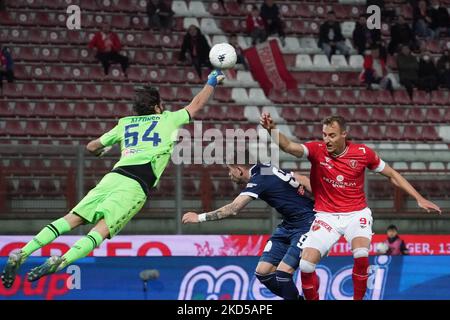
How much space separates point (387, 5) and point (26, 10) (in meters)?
8.64

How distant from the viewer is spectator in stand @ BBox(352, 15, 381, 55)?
25.4 metres

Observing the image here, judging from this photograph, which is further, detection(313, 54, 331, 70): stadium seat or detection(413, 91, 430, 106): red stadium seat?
detection(313, 54, 331, 70): stadium seat

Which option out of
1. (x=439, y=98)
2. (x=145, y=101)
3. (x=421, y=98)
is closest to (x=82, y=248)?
(x=145, y=101)

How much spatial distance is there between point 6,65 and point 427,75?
31.0ft

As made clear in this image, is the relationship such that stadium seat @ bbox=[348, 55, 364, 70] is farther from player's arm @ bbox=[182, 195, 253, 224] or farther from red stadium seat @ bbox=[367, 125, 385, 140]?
player's arm @ bbox=[182, 195, 253, 224]

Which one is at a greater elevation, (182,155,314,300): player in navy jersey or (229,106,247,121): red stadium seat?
(229,106,247,121): red stadium seat

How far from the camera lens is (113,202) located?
1070 centimetres

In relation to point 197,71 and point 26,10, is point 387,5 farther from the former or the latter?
point 26,10

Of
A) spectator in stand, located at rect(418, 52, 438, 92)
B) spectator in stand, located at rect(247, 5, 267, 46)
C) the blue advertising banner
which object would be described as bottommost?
the blue advertising banner

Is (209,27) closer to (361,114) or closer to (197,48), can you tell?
(197,48)

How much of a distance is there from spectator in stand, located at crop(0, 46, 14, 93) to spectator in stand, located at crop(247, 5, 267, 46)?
5475 millimetres

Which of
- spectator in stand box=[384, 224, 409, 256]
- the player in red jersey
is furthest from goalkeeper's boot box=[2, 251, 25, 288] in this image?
spectator in stand box=[384, 224, 409, 256]

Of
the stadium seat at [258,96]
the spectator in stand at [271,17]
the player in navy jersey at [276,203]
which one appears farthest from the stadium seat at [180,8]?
the player in navy jersey at [276,203]

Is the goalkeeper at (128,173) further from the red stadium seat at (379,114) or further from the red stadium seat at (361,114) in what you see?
the red stadium seat at (379,114)
